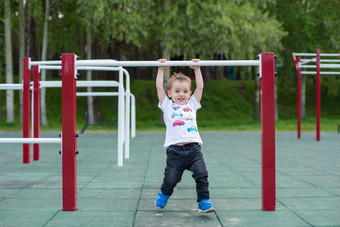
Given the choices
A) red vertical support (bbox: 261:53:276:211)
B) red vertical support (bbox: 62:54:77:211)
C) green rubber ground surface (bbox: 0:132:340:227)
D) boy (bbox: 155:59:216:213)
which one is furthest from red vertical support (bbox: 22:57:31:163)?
red vertical support (bbox: 261:53:276:211)

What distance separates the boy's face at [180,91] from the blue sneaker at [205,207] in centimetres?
83

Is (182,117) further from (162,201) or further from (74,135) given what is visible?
(74,135)

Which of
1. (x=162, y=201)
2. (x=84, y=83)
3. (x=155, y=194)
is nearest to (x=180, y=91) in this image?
(x=162, y=201)

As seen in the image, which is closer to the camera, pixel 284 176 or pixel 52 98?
pixel 284 176

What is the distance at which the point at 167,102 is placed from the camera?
134 inches

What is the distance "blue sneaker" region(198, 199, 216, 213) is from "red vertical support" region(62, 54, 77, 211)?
1006 millimetres

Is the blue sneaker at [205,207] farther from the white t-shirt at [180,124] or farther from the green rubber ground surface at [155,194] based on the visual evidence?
the white t-shirt at [180,124]

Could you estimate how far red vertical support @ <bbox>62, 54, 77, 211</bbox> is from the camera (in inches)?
124

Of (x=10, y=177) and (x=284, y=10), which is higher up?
(x=284, y=10)

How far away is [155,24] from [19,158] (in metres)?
10.7

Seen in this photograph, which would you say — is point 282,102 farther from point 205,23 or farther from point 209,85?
point 205,23

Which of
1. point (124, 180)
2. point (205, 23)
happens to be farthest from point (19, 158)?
point (205, 23)

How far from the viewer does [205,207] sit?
3.08 meters

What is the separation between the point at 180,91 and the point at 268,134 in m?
0.79
